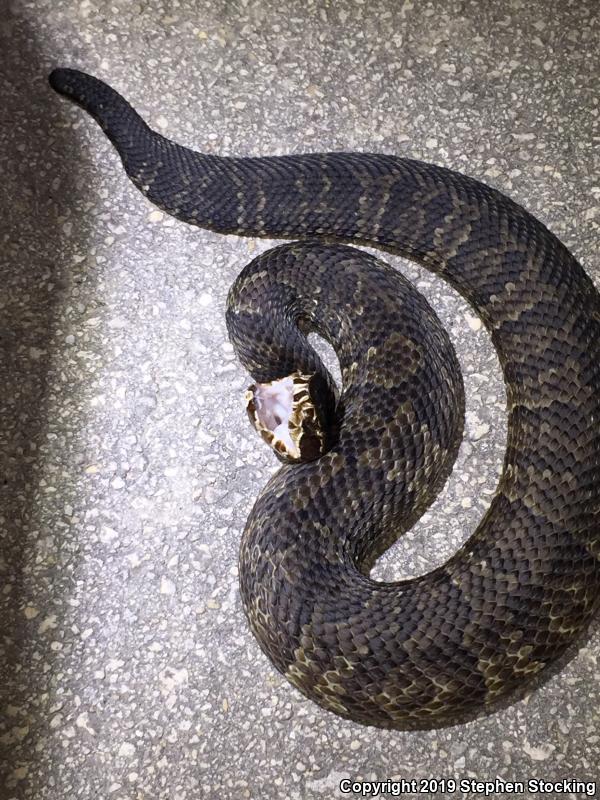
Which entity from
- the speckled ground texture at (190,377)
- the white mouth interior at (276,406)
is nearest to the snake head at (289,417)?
the white mouth interior at (276,406)

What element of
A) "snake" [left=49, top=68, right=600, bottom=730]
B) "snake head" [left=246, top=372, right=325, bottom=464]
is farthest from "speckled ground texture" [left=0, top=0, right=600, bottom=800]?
"snake head" [left=246, top=372, right=325, bottom=464]

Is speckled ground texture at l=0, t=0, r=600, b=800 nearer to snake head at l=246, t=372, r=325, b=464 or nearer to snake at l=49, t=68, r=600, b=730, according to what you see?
snake at l=49, t=68, r=600, b=730

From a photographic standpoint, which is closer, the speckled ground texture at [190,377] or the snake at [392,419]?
the snake at [392,419]

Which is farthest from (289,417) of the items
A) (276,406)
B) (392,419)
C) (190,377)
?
(190,377)

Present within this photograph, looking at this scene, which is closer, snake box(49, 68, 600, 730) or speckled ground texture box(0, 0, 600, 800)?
snake box(49, 68, 600, 730)

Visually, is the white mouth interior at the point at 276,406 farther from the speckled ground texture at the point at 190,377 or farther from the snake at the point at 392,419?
the speckled ground texture at the point at 190,377

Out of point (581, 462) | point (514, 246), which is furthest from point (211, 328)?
point (581, 462)

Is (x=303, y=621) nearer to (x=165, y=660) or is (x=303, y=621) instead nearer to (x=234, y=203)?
(x=165, y=660)
